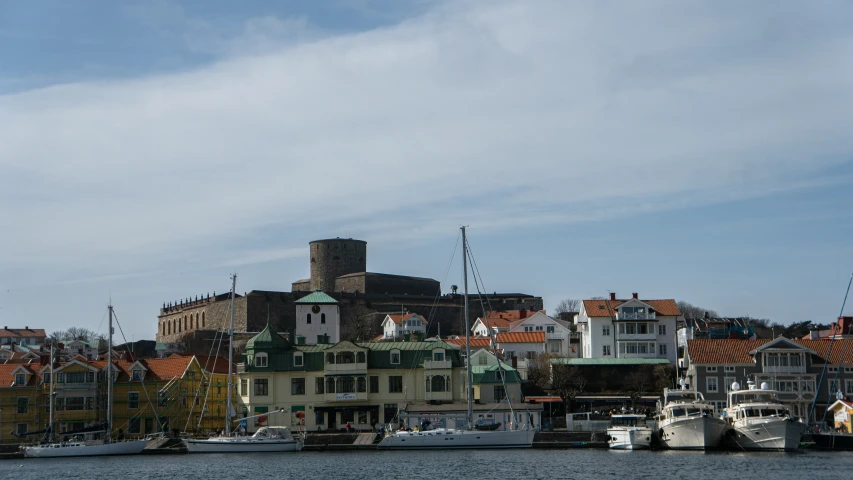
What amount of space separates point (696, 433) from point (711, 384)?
51.6 ft

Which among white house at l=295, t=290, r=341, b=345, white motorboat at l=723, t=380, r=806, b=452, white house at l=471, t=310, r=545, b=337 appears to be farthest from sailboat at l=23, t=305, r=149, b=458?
white house at l=471, t=310, r=545, b=337

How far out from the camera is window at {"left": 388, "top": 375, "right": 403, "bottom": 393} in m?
79.8

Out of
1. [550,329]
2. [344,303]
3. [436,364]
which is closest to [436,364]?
[436,364]

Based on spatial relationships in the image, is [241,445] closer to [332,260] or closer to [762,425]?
[762,425]

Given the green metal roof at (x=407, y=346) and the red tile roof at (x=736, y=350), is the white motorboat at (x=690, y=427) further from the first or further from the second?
the green metal roof at (x=407, y=346)

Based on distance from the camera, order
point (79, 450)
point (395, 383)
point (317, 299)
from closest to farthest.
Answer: point (79, 450), point (395, 383), point (317, 299)

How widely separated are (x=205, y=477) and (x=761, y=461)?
87.3ft

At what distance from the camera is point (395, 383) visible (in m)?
79.9

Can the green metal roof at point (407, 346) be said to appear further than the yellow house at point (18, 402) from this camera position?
Yes

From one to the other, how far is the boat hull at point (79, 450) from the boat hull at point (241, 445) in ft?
13.7

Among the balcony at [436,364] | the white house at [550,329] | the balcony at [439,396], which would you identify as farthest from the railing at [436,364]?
the white house at [550,329]

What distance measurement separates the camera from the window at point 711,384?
79.6 metres

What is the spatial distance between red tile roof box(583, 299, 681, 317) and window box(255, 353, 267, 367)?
2983 cm

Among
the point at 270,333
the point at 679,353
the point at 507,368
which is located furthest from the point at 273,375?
the point at 679,353
